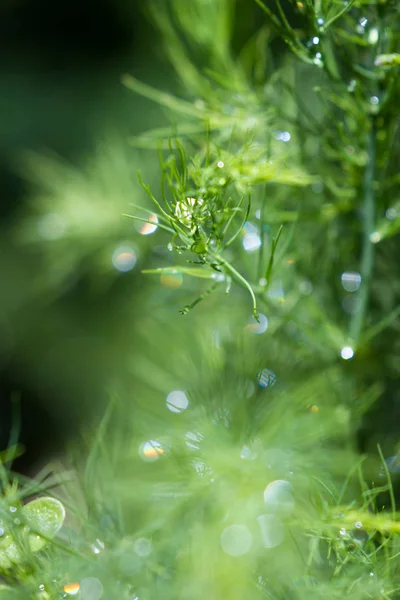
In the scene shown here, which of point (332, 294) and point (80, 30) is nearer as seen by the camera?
point (332, 294)

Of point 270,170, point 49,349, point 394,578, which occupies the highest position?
point 270,170

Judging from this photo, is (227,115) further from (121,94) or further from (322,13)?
(121,94)

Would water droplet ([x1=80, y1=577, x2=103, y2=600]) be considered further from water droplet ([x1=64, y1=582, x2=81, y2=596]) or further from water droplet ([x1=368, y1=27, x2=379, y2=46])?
water droplet ([x1=368, y1=27, x2=379, y2=46])

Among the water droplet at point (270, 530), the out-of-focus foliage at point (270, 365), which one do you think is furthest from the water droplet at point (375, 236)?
the water droplet at point (270, 530)

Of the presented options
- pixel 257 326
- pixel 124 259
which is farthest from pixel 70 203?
pixel 257 326

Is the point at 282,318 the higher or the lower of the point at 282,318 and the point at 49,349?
the higher

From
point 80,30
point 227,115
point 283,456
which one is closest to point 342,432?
point 283,456
